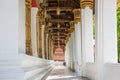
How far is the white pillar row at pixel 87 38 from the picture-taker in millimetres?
17877

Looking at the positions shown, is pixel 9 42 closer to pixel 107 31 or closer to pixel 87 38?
pixel 107 31

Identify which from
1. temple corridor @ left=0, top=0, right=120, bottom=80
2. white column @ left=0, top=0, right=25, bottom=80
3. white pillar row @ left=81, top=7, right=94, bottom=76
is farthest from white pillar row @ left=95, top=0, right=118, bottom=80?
white column @ left=0, top=0, right=25, bottom=80

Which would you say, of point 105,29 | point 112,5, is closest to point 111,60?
point 105,29

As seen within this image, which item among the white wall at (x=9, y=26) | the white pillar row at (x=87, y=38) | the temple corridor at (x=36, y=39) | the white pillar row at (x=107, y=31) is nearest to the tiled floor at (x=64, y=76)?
the temple corridor at (x=36, y=39)

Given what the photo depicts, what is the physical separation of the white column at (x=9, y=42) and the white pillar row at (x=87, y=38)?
12645 millimetres

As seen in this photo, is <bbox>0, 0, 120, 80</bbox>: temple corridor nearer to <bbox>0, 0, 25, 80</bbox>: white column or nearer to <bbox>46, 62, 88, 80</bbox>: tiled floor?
<bbox>0, 0, 25, 80</bbox>: white column

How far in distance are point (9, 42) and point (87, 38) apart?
42.2 feet

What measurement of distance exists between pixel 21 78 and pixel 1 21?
97 centimetres

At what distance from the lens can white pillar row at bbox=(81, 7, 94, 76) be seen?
17877 mm

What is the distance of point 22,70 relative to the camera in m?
5.31

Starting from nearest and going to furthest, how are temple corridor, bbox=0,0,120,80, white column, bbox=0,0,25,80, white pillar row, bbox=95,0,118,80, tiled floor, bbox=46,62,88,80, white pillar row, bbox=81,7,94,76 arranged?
white column, bbox=0,0,25,80, temple corridor, bbox=0,0,120,80, white pillar row, bbox=95,0,118,80, tiled floor, bbox=46,62,88,80, white pillar row, bbox=81,7,94,76

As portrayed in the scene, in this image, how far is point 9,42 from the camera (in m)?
5.31

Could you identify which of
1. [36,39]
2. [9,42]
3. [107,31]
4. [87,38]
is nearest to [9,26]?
[9,42]

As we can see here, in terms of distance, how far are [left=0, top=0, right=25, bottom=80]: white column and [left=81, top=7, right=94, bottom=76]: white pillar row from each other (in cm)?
1265
